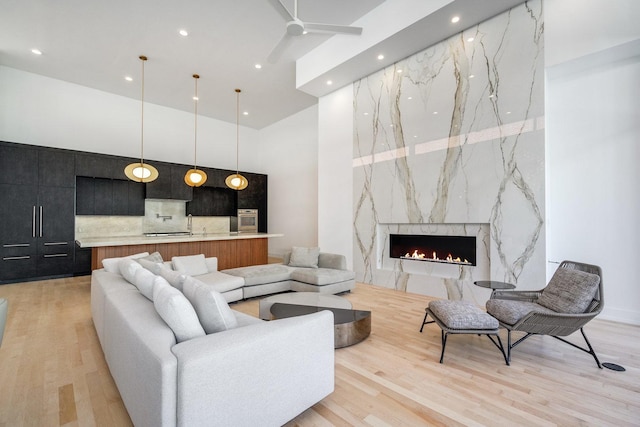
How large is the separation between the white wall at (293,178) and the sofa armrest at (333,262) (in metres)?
2.72

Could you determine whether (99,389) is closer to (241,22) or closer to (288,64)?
(241,22)

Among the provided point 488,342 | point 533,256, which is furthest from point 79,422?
point 533,256

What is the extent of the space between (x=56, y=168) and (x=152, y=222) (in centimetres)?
221

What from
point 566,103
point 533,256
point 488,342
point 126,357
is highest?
point 566,103

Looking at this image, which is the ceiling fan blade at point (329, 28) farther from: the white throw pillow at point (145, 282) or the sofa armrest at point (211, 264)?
the sofa armrest at point (211, 264)

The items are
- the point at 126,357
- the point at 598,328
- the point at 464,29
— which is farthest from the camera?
the point at 464,29

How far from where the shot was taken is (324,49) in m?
5.28

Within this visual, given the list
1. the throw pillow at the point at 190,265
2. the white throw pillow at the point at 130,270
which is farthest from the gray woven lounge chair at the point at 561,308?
the throw pillow at the point at 190,265

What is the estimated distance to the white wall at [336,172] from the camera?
5.89 m

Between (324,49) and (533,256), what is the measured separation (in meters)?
4.64

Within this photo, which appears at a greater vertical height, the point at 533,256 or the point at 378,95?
the point at 378,95

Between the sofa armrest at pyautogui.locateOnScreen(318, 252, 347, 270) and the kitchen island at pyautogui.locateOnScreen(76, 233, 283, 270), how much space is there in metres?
2.02

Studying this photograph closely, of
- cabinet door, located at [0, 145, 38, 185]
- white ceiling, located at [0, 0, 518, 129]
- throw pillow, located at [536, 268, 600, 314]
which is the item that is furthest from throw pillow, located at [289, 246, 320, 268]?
cabinet door, located at [0, 145, 38, 185]

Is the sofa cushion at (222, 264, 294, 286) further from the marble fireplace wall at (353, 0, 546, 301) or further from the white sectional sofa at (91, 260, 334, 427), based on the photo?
the white sectional sofa at (91, 260, 334, 427)
